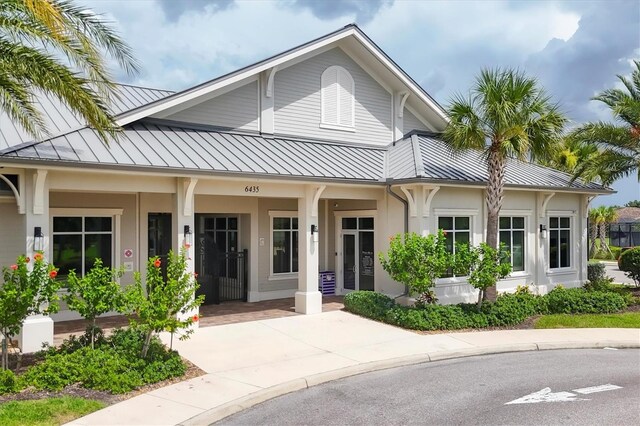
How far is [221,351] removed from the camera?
429 inches

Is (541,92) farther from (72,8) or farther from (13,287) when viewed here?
(13,287)

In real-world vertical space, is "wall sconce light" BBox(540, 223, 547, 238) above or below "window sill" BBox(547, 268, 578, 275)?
above

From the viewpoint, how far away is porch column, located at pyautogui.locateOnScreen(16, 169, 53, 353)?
10.5 m

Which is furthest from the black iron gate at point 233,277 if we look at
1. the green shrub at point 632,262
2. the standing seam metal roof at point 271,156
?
the green shrub at point 632,262

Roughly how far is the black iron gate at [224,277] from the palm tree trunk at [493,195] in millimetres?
6853

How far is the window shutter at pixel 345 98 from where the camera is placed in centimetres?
1755

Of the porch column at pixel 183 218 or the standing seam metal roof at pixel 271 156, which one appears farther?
the porch column at pixel 183 218

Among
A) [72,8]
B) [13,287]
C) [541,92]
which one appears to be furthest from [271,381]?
[541,92]

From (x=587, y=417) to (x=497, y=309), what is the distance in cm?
672

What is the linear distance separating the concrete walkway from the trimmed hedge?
0.40m

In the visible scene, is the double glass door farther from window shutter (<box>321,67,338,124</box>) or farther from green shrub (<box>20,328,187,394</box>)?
green shrub (<box>20,328,187,394</box>)

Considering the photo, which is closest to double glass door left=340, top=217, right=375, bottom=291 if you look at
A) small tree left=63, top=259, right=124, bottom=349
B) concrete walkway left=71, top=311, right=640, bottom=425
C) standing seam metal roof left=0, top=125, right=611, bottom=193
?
standing seam metal roof left=0, top=125, right=611, bottom=193

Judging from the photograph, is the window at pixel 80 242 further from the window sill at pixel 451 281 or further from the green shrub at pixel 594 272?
the green shrub at pixel 594 272

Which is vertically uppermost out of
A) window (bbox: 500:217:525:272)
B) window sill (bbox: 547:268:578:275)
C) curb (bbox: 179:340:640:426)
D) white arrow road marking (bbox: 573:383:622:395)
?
window (bbox: 500:217:525:272)
